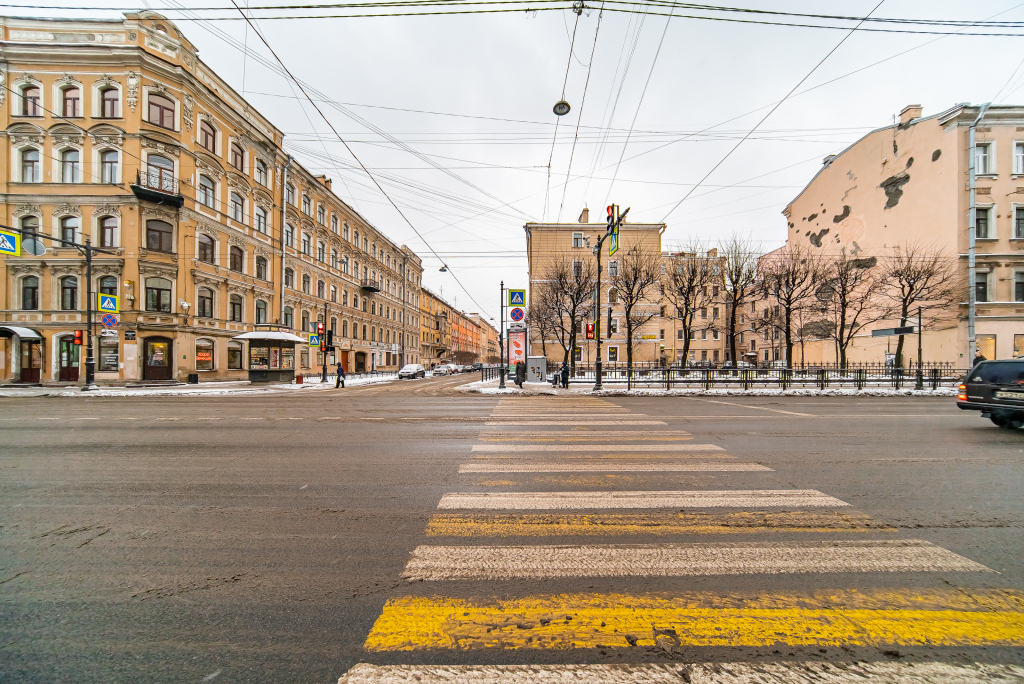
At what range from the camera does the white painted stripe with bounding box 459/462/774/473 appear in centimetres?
555

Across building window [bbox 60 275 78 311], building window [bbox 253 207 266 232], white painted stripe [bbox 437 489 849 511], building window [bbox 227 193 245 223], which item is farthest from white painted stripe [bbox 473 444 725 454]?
building window [bbox 253 207 266 232]

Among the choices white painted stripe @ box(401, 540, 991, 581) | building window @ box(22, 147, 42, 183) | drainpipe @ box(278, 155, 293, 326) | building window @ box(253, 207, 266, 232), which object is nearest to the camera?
white painted stripe @ box(401, 540, 991, 581)

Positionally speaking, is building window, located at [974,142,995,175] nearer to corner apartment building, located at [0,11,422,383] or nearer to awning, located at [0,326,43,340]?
corner apartment building, located at [0,11,422,383]

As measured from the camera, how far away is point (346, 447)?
22.8 feet

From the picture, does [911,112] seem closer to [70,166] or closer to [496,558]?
[496,558]

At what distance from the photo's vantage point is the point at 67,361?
23.3m

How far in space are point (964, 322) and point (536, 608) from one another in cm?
3749

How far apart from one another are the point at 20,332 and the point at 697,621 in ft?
112

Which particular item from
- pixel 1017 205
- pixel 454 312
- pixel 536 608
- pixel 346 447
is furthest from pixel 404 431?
pixel 454 312

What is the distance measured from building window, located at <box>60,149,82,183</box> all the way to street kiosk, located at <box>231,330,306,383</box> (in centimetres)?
1230

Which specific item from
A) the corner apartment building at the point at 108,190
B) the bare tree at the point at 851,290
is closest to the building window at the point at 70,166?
the corner apartment building at the point at 108,190

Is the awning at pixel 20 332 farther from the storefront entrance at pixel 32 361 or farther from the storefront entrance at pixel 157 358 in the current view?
the storefront entrance at pixel 157 358

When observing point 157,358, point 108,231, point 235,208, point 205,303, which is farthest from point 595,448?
point 235,208

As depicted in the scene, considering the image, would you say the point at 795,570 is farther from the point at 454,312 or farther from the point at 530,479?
the point at 454,312
